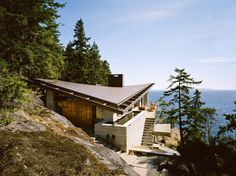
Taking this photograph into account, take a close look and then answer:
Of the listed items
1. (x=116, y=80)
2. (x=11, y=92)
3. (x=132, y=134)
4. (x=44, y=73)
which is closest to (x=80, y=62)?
(x=116, y=80)

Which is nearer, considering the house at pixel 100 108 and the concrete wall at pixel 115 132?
the concrete wall at pixel 115 132

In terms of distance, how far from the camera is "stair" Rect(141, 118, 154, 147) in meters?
15.6

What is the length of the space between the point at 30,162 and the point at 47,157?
1.63ft

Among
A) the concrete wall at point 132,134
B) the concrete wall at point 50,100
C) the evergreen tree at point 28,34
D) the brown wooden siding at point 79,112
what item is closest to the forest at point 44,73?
the evergreen tree at point 28,34

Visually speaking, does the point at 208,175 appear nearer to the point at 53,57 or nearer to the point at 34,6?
the point at 53,57

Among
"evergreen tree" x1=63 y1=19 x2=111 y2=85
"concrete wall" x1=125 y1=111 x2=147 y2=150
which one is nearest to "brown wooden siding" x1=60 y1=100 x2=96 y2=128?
"concrete wall" x1=125 y1=111 x2=147 y2=150

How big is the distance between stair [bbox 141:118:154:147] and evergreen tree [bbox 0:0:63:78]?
1080 cm

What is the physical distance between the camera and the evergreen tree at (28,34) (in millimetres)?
14328

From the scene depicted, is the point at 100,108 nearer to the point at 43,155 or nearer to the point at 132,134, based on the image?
the point at 132,134

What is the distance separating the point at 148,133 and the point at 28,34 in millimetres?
14058

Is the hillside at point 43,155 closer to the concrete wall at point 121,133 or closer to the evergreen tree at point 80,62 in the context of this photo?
the concrete wall at point 121,133

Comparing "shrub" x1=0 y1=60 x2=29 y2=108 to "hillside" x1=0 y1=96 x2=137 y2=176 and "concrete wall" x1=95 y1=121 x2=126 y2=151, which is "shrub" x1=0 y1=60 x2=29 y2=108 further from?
"concrete wall" x1=95 y1=121 x2=126 y2=151

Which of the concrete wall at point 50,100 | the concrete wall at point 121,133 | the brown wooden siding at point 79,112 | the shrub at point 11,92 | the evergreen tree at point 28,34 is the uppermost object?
the evergreen tree at point 28,34

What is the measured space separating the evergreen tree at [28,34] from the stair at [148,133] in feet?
35.4
